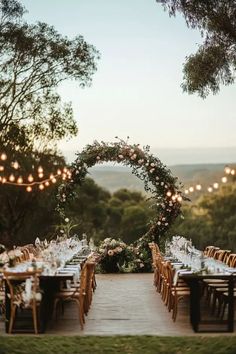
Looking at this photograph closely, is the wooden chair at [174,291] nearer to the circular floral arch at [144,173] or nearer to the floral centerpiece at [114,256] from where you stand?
the floral centerpiece at [114,256]

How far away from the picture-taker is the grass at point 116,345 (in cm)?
938

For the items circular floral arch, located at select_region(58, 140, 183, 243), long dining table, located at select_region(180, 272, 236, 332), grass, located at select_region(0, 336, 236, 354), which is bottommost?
grass, located at select_region(0, 336, 236, 354)

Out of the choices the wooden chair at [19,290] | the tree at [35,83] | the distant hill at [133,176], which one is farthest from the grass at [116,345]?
the distant hill at [133,176]

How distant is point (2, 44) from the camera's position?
25.2 metres

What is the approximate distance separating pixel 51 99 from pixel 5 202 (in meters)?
4.10

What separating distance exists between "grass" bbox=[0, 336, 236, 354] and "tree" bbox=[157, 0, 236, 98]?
8.30m

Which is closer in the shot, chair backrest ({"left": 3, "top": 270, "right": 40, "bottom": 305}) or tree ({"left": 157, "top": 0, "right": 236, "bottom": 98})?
chair backrest ({"left": 3, "top": 270, "right": 40, "bottom": 305})

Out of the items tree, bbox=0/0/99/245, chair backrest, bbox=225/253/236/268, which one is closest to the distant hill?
tree, bbox=0/0/99/245

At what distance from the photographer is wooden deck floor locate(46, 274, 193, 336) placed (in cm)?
1077

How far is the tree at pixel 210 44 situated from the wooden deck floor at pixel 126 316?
4807 millimetres

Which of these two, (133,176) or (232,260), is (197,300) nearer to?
(232,260)

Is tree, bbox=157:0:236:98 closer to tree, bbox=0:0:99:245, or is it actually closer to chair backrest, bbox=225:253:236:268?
chair backrest, bbox=225:253:236:268

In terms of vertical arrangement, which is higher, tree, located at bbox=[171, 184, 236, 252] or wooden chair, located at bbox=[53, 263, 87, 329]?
tree, located at bbox=[171, 184, 236, 252]

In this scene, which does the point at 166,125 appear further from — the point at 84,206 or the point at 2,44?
the point at 84,206
